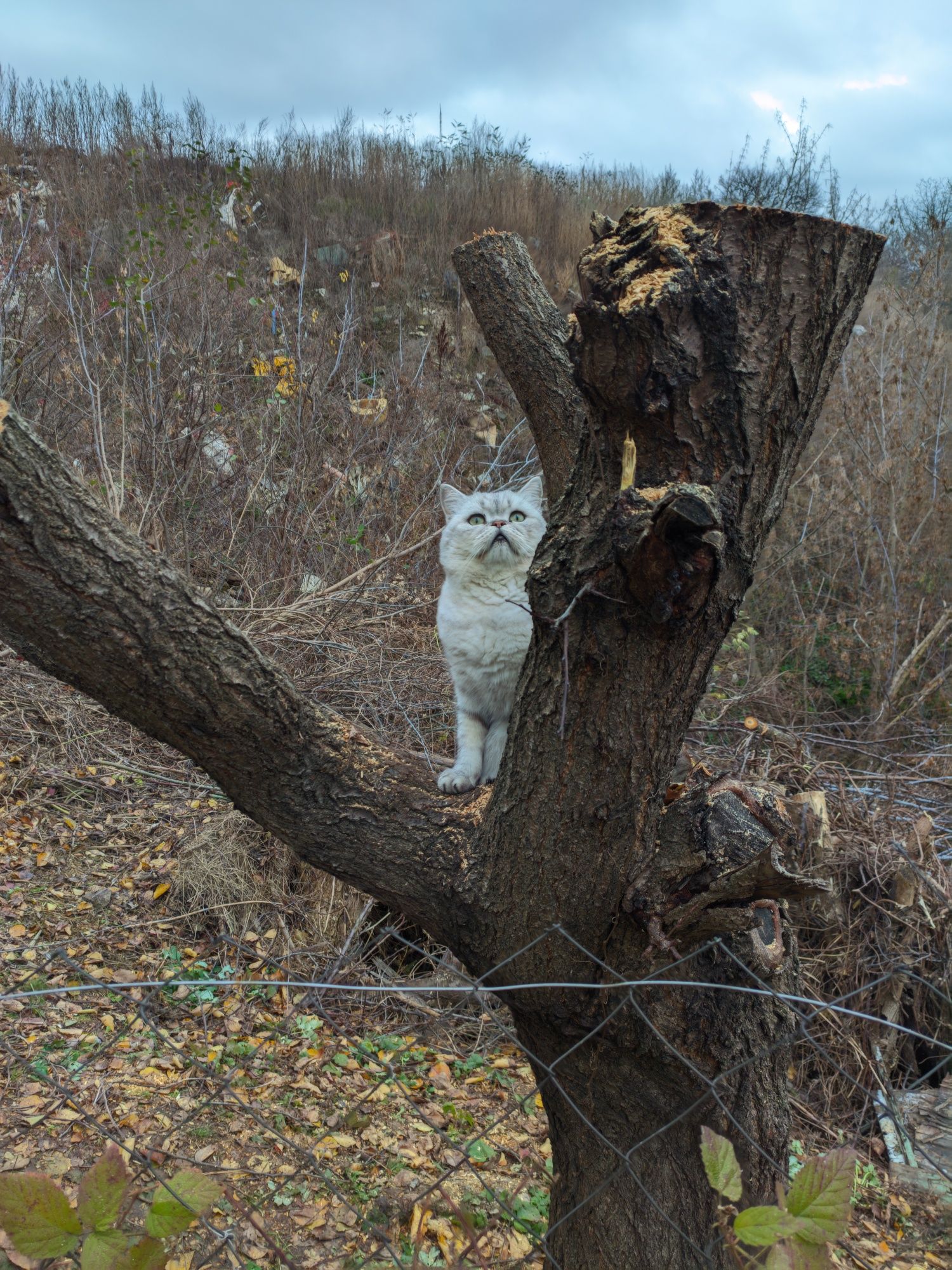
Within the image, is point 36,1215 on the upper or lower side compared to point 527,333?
lower

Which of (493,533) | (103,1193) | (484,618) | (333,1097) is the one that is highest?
(493,533)

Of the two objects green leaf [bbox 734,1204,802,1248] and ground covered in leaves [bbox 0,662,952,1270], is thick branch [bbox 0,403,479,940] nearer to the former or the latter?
ground covered in leaves [bbox 0,662,952,1270]

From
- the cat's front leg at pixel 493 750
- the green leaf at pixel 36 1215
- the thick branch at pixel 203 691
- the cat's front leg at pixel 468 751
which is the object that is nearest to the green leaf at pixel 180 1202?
the green leaf at pixel 36 1215

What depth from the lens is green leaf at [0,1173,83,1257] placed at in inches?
45.7

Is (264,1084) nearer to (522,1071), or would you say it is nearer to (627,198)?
(522,1071)

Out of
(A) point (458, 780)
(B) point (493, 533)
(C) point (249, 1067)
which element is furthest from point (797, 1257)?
(B) point (493, 533)

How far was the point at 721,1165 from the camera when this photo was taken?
3.96 feet

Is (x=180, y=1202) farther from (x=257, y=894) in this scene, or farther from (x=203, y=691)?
(x=257, y=894)

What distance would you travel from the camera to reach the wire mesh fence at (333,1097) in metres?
2.10

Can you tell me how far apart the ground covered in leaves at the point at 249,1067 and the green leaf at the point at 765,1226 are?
2.55 feet

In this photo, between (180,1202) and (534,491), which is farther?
(534,491)

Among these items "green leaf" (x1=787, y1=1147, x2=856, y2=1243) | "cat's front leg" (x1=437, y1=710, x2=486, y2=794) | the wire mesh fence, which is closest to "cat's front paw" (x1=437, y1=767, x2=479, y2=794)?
"cat's front leg" (x1=437, y1=710, x2=486, y2=794)

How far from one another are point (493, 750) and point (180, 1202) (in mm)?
1693

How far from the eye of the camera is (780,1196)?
1.25 metres
